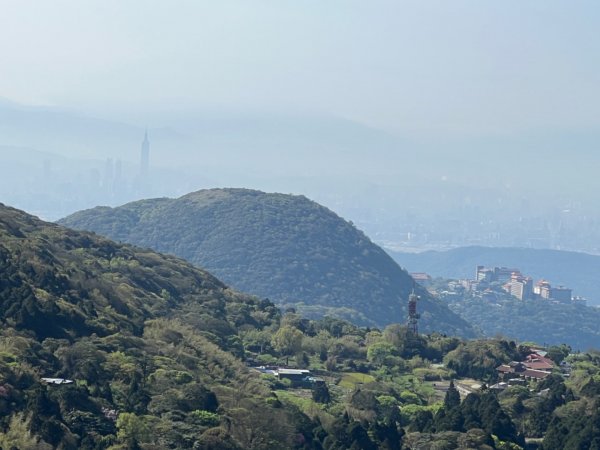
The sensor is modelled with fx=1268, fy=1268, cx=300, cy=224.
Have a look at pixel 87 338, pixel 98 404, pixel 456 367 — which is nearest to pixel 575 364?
pixel 456 367

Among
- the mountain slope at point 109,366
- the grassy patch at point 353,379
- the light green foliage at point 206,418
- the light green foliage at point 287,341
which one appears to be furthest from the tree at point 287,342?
the light green foliage at point 206,418

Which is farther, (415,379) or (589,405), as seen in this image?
(415,379)

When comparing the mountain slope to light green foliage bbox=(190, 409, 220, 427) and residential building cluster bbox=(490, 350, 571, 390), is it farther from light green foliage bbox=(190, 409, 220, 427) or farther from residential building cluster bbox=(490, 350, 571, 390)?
residential building cluster bbox=(490, 350, 571, 390)

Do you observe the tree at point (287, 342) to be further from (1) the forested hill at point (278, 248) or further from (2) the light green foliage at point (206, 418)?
(1) the forested hill at point (278, 248)

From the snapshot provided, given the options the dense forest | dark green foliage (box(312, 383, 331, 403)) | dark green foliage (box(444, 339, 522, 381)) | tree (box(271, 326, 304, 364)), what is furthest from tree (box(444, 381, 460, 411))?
tree (box(271, 326, 304, 364))

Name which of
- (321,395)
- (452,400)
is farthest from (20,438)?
(452,400)

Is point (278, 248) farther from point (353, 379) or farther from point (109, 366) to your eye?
point (109, 366)

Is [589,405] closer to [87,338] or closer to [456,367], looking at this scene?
[456,367]

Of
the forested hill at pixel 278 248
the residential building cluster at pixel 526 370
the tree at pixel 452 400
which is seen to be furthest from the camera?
the forested hill at pixel 278 248
